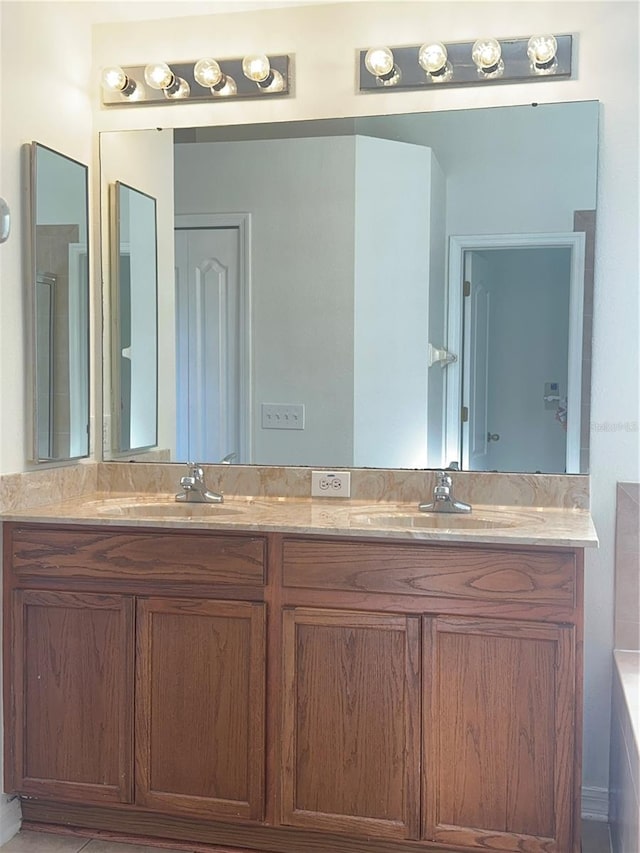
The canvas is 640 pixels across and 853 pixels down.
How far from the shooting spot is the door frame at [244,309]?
2674mm

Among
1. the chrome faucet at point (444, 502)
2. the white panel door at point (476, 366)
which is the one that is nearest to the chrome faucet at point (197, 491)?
the chrome faucet at point (444, 502)

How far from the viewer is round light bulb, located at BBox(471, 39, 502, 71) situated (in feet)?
8.09

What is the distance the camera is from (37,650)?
2338mm

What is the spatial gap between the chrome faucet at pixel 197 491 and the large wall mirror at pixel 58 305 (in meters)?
0.37

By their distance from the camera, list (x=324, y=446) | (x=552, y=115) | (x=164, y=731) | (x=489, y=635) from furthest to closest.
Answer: (x=324, y=446), (x=552, y=115), (x=164, y=731), (x=489, y=635)

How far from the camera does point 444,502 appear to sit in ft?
7.94

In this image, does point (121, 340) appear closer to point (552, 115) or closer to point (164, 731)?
point (164, 731)

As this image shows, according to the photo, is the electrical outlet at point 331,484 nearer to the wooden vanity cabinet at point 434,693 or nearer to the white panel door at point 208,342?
the white panel door at point 208,342

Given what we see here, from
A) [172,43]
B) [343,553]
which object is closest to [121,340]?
[172,43]

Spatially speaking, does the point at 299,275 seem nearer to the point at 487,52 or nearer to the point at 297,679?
the point at 487,52

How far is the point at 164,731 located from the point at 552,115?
2049mm

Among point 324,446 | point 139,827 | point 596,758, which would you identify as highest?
point 324,446

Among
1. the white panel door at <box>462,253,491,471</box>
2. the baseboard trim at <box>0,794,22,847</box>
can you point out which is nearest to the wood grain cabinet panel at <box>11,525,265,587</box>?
the baseboard trim at <box>0,794,22,847</box>

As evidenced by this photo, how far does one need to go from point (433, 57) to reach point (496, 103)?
0.23 metres
